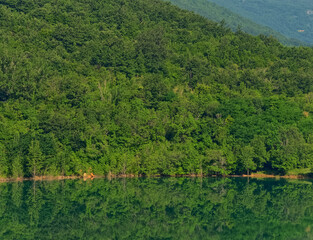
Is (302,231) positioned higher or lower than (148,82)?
lower

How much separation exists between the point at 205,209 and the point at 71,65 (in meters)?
41.7

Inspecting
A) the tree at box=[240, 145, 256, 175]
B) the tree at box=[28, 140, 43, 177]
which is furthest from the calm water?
the tree at box=[240, 145, 256, 175]

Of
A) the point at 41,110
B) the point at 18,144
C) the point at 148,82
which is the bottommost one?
the point at 18,144

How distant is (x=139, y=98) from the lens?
76.1 meters

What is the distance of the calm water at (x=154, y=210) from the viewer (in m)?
36.9

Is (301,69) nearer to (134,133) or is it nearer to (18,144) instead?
(134,133)

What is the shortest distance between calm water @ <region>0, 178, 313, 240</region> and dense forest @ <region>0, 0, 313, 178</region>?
578cm

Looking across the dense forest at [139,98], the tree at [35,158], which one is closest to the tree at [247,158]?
the dense forest at [139,98]

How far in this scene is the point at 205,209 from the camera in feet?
148

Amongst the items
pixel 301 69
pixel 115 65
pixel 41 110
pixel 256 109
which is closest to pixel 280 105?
pixel 256 109

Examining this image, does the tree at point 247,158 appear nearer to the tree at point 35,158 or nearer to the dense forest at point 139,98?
the dense forest at point 139,98

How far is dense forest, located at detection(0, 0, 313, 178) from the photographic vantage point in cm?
6544

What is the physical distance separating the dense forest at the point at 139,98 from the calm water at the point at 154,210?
19.0 ft

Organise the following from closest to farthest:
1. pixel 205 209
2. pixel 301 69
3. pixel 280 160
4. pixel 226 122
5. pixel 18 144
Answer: pixel 205 209
pixel 18 144
pixel 280 160
pixel 226 122
pixel 301 69
